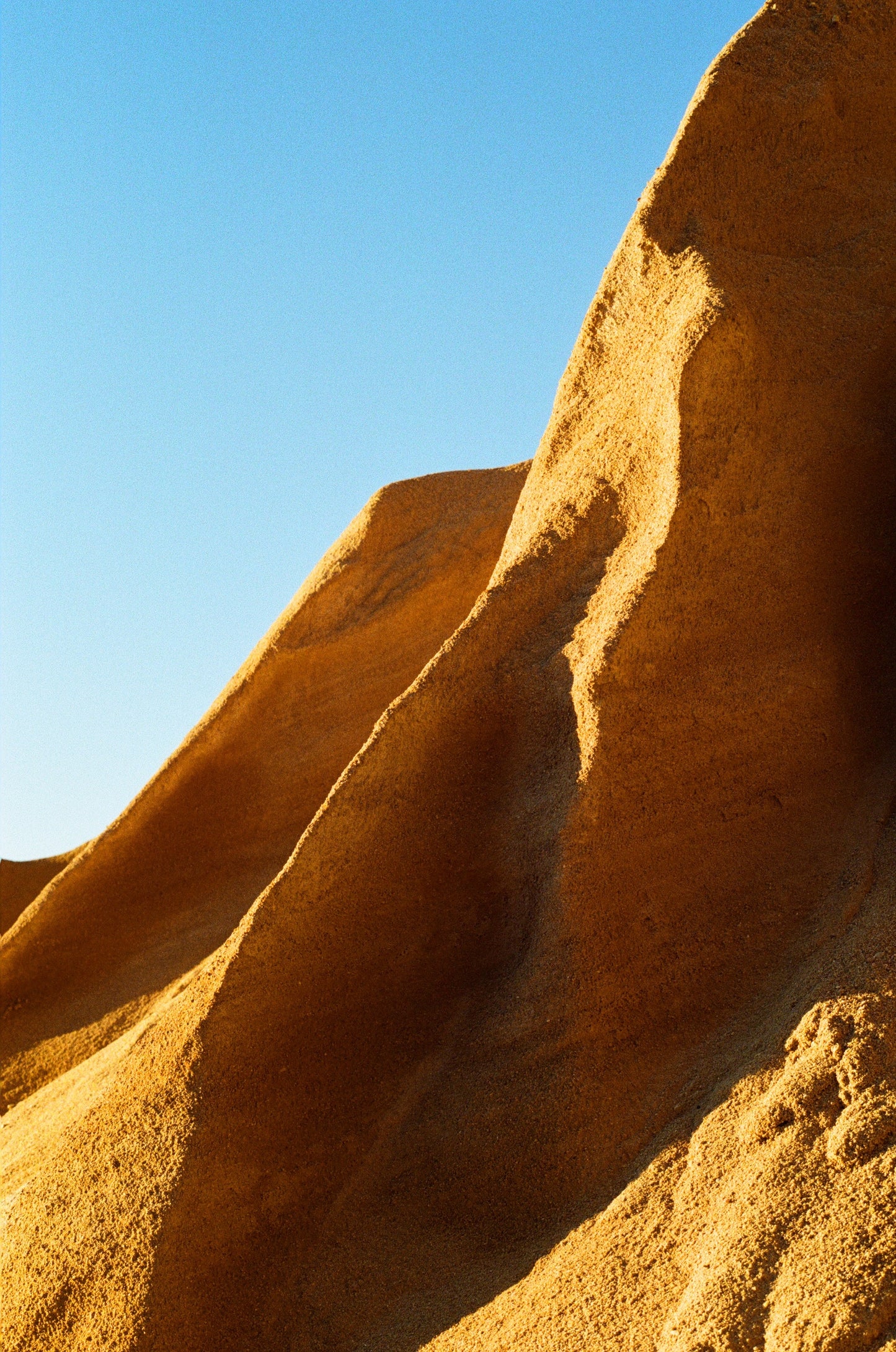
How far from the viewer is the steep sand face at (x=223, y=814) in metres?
7.63

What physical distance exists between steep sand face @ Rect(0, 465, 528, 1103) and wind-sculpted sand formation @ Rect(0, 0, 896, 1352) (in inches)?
40.1

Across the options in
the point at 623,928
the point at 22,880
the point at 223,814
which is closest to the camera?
the point at 623,928

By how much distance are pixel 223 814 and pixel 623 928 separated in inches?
151

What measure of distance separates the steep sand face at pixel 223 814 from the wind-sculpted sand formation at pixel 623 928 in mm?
1018

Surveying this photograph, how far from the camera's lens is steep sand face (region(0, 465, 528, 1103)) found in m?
7.63

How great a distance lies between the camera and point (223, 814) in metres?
8.07

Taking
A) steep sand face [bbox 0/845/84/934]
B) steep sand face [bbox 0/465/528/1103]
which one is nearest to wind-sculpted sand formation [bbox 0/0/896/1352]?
steep sand face [bbox 0/465/528/1103]

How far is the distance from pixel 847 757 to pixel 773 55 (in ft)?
11.2

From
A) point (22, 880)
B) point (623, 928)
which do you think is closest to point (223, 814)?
point (22, 880)

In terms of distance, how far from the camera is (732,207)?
606 centimetres

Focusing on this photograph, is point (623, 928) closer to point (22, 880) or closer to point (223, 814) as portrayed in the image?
point (223, 814)

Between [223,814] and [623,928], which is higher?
[223,814]

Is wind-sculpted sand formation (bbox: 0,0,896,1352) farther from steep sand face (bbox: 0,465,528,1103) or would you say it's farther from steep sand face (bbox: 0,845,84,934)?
steep sand face (bbox: 0,845,84,934)

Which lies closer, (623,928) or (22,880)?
(623,928)
